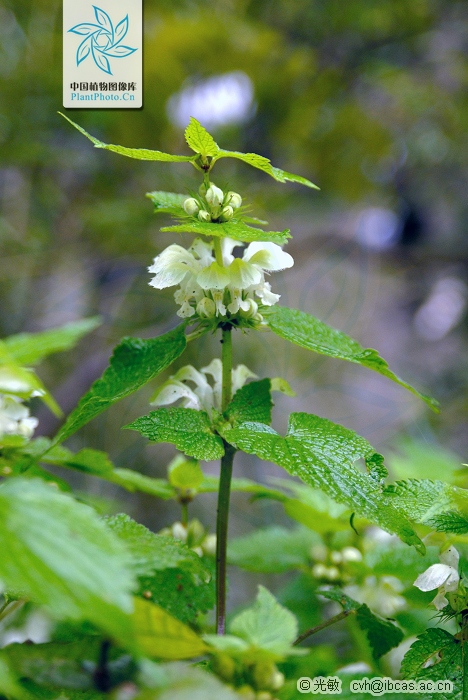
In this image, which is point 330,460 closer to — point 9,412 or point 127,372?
point 127,372

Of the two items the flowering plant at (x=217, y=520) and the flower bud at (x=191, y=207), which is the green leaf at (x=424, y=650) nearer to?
the flowering plant at (x=217, y=520)

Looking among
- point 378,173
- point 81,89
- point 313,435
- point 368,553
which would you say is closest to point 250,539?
point 368,553

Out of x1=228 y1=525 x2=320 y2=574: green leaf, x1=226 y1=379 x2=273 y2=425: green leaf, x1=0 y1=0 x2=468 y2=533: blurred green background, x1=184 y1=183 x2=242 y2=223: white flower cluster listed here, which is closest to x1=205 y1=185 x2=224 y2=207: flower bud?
x1=184 y1=183 x2=242 y2=223: white flower cluster

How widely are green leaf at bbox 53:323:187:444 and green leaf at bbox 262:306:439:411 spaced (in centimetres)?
7

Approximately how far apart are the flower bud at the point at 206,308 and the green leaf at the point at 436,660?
245 millimetres

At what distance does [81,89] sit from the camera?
607mm

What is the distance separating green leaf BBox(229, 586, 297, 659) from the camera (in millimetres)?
250

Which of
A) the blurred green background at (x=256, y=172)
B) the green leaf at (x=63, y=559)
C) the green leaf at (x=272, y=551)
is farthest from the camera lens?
the blurred green background at (x=256, y=172)

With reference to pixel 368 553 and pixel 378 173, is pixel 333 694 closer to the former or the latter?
pixel 368 553

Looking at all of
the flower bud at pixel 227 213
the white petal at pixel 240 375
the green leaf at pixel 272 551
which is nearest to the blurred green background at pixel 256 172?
the green leaf at pixel 272 551

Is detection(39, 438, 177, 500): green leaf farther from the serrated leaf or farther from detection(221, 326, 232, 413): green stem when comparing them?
the serrated leaf

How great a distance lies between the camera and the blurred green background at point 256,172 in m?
1.39

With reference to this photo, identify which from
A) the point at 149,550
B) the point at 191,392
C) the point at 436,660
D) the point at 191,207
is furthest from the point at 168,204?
the point at 436,660

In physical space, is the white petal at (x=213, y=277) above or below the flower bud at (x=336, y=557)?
above
